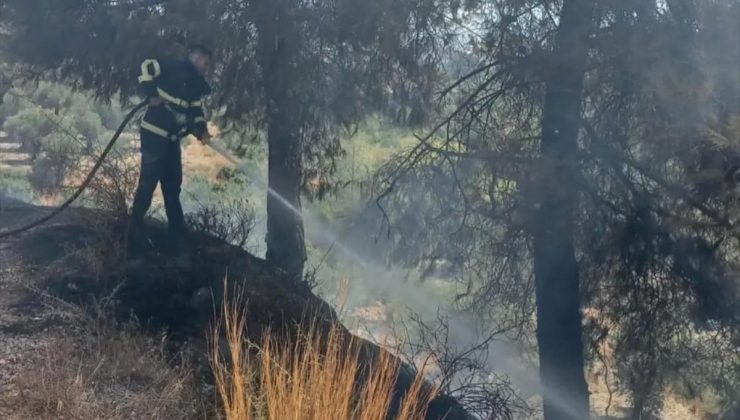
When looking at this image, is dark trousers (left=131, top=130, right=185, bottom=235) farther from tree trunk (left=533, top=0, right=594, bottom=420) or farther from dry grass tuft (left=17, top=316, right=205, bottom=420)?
tree trunk (left=533, top=0, right=594, bottom=420)

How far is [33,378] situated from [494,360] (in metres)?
7.86

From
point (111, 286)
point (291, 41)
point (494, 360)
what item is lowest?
point (111, 286)

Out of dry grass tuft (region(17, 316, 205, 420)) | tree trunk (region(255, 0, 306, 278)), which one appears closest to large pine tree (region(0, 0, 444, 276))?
tree trunk (region(255, 0, 306, 278))

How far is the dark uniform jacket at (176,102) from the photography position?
9297mm

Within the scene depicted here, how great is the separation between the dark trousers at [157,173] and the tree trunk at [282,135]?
60.8 inches

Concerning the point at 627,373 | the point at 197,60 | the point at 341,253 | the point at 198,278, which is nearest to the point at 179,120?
the point at 197,60

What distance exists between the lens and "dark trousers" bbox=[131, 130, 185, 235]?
9.40m

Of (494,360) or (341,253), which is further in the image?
(341,253)

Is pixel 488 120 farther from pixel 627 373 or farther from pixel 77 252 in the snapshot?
pixel 77 252

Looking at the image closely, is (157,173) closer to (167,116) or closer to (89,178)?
(167,116)

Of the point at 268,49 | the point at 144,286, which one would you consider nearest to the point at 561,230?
the point at 268,49

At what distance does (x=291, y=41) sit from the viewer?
36.2ft

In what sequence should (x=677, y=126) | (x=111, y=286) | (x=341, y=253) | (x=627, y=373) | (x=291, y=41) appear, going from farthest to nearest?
(x=341, y=253)
(x=627, y=373)
(x=291, y=41)
(x=677, y=126)
(x=111, y=286)

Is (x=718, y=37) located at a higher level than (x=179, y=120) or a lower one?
higher
